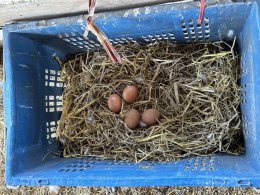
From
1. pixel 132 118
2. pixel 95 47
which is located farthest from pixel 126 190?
pixel 95 47

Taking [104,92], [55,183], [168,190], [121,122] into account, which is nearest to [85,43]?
[104,92]

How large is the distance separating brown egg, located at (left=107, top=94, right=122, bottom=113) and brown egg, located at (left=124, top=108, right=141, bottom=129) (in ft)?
0.15

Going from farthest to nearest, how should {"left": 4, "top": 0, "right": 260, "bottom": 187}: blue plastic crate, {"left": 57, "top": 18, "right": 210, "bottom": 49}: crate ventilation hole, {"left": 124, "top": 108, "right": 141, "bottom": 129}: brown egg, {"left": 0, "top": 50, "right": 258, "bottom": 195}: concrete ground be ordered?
{"left": 0, "top": 50, "right": 258, "bottom": 195}: concrete ground, {"left": 124, "top": 108, "right": 141, "bottom": 129}: brown egg, {"left": 57, "top": 18, "right": 210, "bottom": 49}: crate ventilation hole, {"left": 4, "top": 0, "right": 260, "bottom": 187}: blue plastic crate

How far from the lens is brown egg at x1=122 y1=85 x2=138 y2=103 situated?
147cm

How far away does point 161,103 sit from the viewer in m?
1.50

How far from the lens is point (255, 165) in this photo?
1.23 meters

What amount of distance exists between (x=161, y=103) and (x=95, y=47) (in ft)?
1.10

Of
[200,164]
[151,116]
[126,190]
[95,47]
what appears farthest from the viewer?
[126,190]

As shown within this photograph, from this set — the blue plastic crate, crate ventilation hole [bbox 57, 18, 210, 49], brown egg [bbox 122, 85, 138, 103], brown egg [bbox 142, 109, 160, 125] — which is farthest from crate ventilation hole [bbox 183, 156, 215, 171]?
crate ventilation hole [bbox 57, 18, 210, 49]

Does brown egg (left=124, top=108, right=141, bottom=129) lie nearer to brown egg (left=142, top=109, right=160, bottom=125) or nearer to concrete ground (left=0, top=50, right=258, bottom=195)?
brown egg (left=142, top=109, right=160, bottom=125)

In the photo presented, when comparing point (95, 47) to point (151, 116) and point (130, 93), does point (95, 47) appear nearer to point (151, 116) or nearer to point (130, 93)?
point (130, 93)

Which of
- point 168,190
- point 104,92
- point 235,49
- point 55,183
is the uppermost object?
point 235,49

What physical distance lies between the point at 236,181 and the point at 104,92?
1.98 feet

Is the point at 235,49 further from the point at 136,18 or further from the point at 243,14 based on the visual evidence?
the point at 136,18
